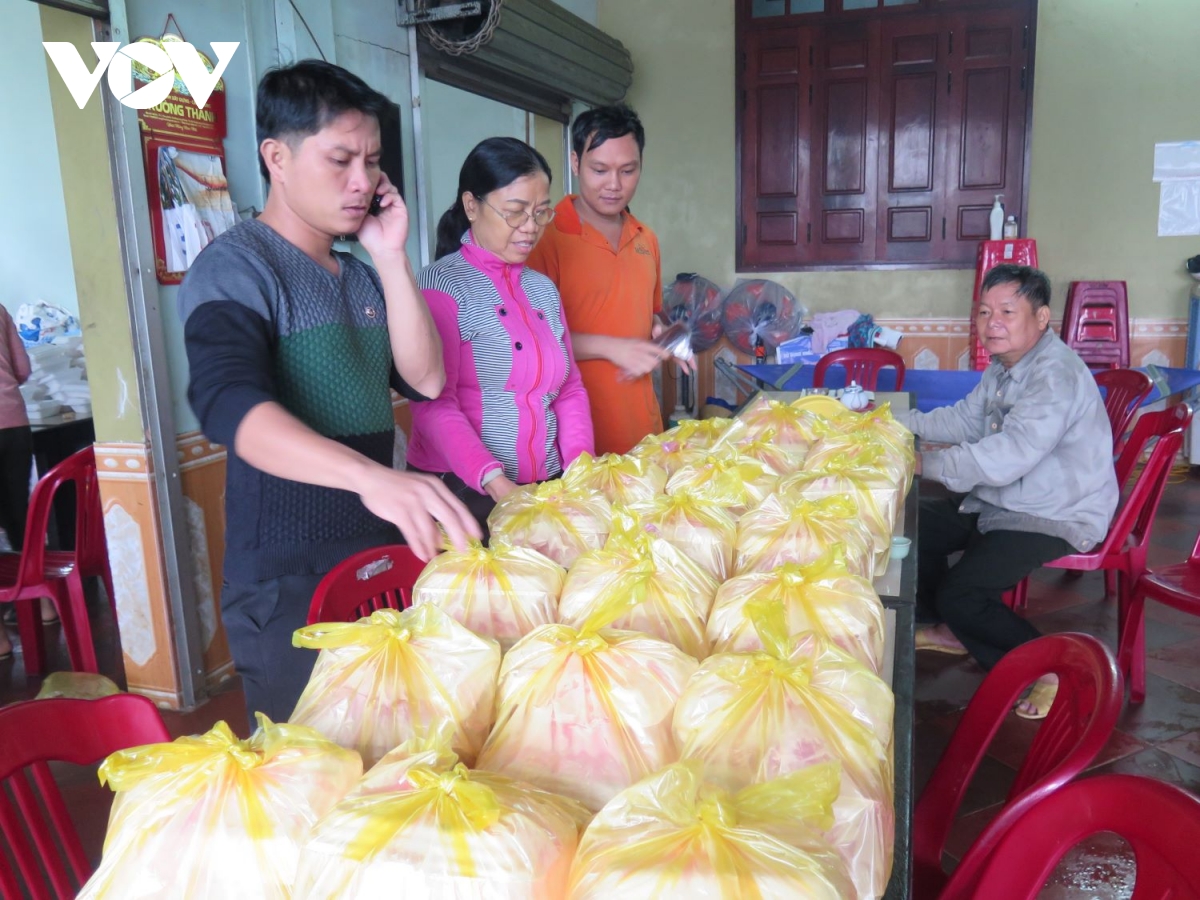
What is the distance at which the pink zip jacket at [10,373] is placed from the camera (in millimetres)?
3377

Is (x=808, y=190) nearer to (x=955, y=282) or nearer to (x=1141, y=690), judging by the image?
(x=955, y=282)

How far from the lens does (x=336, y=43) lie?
10.5 feet

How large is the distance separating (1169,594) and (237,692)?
112 inches

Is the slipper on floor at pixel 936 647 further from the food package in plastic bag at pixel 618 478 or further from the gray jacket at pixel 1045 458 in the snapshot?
the food package in plastic bag at pixel 618 478

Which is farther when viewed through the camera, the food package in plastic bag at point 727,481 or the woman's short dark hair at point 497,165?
the woman's short dark hair at point 497,165

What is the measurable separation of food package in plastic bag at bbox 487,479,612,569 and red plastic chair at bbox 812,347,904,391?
126 inches

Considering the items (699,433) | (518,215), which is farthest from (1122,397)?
(518,215)

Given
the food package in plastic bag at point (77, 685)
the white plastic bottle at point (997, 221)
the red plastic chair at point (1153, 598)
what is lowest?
the food package in plastic bag at point (77, 685)

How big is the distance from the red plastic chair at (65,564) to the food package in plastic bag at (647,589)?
85.8 inches

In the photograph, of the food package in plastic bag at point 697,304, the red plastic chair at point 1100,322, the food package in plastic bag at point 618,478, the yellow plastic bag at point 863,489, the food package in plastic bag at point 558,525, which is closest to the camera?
the food package in plastic bag at point 558,525

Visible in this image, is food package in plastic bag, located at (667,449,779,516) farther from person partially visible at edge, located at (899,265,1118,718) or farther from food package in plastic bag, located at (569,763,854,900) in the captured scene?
person partially visible at edge, located at (899,265,1118,718)

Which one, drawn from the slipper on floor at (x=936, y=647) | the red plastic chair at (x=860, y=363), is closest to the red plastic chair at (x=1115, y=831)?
the slipper on floor at (x=936, y=647)

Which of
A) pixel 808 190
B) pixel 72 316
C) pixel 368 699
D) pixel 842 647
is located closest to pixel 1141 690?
pixel 842 647
